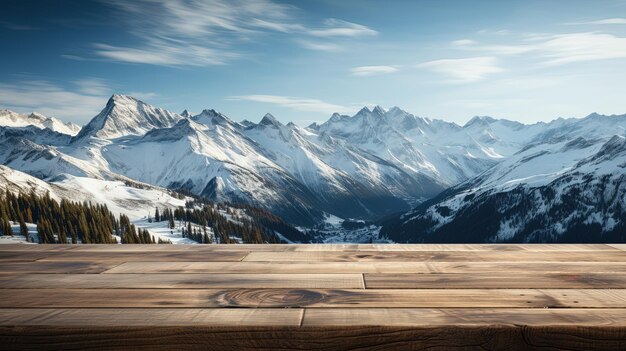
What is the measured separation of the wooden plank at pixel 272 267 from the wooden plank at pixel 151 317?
4.57 feet

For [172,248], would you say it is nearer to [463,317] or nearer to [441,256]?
[441,256]

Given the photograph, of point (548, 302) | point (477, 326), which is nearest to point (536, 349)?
point (477, 326)

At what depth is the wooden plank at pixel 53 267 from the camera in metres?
4.82

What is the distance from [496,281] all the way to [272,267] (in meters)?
2.29

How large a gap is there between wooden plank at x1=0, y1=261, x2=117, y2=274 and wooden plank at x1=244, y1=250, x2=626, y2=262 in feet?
5.52

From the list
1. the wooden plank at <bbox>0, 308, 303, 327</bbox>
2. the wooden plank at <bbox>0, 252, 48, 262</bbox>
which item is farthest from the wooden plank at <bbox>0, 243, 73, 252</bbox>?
the wooden plank at <bbox>0, 308, 303, 327</bbox>

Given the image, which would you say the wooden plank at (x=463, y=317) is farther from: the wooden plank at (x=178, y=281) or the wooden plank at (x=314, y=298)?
the wooden plank at (x=178, y=281)

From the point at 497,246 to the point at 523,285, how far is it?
7.37 ft

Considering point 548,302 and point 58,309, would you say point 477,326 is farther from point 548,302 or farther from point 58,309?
point 58,309

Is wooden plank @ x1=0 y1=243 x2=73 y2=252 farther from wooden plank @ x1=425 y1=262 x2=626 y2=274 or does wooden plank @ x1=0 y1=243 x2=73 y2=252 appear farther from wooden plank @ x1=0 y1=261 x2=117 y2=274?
wooden plank @ x1=425 y1=262 x2=626 y2=274

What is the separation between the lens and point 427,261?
17.0ft

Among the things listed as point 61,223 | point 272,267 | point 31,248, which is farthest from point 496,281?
point 61,223

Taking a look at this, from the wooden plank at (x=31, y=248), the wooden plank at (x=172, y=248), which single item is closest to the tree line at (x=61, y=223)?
the wooden plank at (x=31, y=248)

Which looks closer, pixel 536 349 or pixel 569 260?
pixel 536 349
